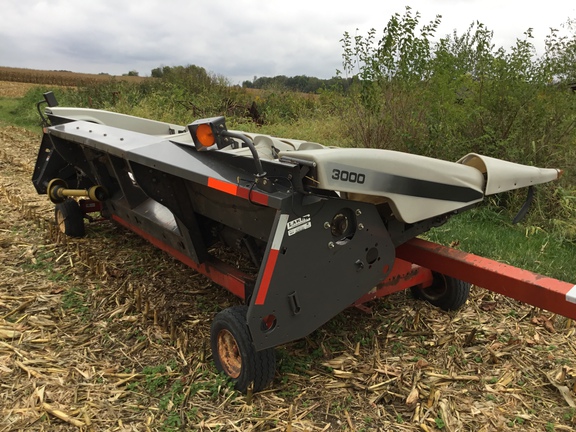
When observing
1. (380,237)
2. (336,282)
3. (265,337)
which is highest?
(380,237)

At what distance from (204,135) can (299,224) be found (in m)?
0.68

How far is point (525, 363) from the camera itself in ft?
9.24

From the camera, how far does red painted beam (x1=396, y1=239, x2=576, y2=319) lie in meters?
2.16

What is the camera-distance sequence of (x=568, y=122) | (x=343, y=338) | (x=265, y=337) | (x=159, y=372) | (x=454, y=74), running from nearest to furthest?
(x=265, y=337), (x=159, y=372), (x=343, y=338), (x=568, y=122), (x=454, y=74)

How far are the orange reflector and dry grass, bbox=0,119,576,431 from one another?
1.31 metres

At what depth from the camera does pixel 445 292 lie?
3426 mm

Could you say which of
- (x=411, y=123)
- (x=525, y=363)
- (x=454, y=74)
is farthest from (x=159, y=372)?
(x=454, y=74)

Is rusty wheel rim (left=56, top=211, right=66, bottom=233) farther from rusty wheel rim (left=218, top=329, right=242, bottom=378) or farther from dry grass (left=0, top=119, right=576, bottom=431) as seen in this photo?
rusty wheel rim (left=218, top=329, right=242, bottom=378)

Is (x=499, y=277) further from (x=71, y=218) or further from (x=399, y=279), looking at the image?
(x=71, y=218)

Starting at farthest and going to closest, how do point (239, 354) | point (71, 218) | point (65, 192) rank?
point (71, 218)
point (65, 192)
point (239, 354)

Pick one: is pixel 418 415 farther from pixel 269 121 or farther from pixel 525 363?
pixel 269 121

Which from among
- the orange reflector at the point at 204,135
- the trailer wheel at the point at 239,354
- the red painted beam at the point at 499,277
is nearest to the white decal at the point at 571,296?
the red painted beam at the point at 499,277

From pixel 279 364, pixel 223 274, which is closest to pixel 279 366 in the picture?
pixel 279 364

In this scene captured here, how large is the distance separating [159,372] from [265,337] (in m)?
0.83
